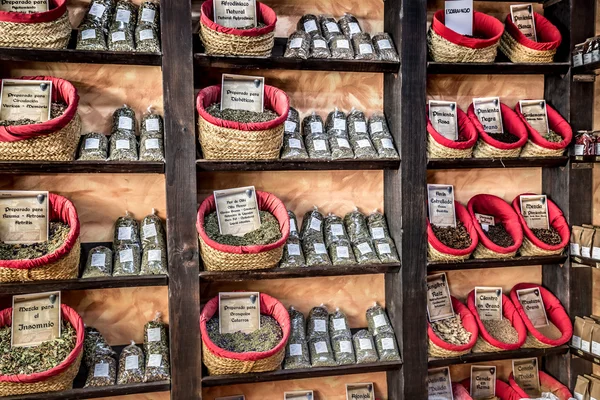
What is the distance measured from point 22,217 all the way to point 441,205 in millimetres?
1956

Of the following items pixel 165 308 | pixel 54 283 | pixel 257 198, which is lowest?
pixel 165 308

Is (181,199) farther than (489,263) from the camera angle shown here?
No

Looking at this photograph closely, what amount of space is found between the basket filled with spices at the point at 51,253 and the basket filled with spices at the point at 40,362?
23cm

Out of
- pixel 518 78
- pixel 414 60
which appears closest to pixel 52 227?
pixel 414 60

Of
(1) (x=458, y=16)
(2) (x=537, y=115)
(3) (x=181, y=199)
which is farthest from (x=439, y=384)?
(1) (x=458, y=16)

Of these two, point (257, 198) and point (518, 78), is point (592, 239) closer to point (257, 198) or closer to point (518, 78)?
point (518, 78)

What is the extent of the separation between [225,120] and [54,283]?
0.99m

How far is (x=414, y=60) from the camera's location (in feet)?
7.98

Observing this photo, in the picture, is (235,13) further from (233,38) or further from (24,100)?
(24,100)

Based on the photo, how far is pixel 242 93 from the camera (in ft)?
7.87

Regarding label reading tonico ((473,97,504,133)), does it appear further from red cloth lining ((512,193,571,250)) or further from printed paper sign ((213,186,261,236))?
printed paper sign ((213,186,261,236))

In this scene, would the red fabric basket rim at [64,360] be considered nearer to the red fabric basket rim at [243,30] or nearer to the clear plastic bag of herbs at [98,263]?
the clear plastic bag of herbs at [98,263]

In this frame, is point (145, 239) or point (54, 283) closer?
point (54, 283)

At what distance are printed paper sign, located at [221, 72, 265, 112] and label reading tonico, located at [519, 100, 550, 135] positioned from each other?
4.68ft
